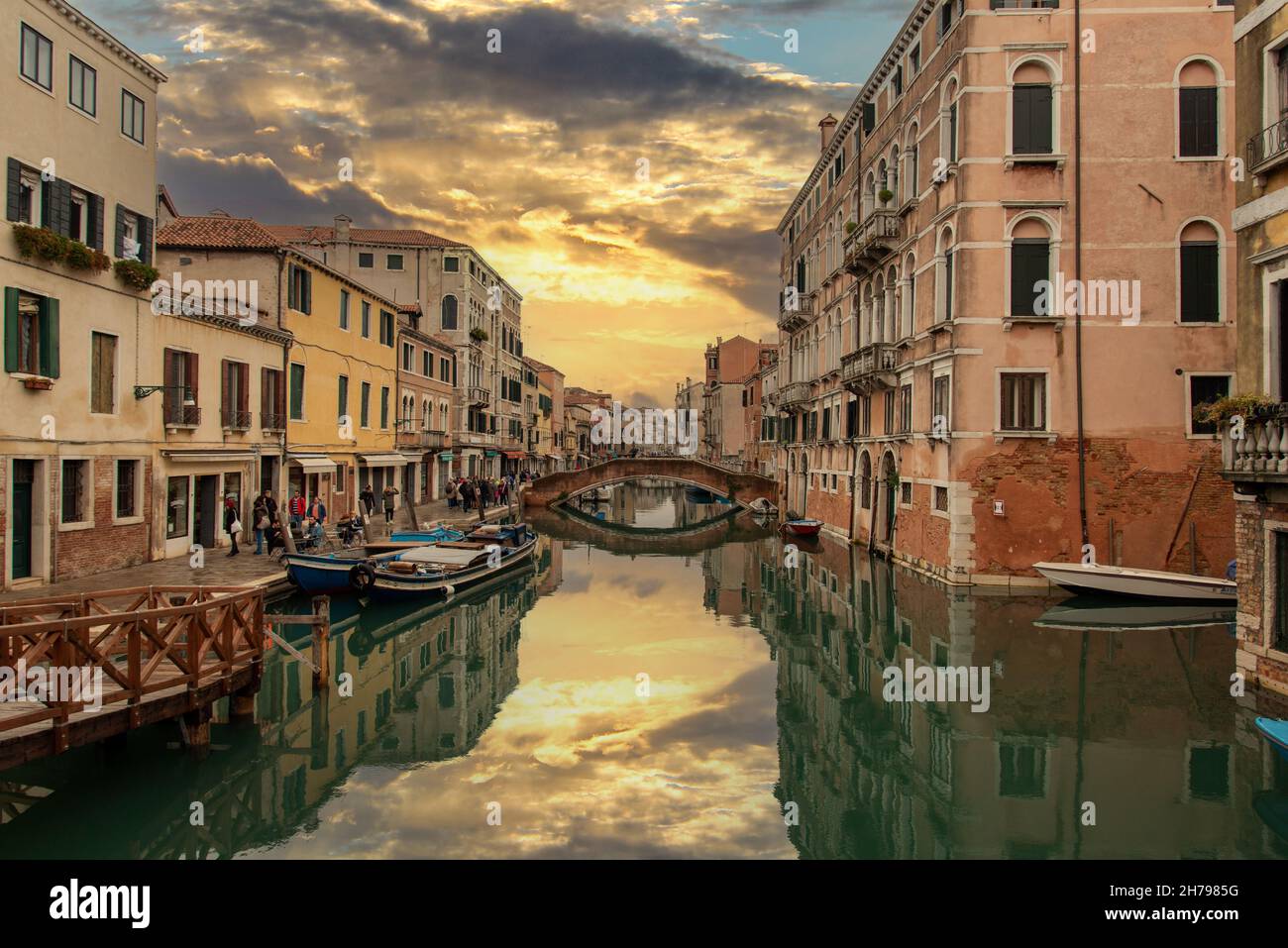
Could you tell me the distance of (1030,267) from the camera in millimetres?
19438

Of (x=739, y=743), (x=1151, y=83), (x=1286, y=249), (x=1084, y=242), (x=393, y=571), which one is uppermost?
(x=1151, y=83)

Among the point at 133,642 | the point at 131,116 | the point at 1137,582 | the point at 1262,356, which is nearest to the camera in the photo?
the point at 133,642

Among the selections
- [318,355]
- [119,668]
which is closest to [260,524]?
[318,355]

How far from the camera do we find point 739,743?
34.6ft

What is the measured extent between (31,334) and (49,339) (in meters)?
0.28

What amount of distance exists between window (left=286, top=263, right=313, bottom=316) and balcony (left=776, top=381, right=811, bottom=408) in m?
20.2

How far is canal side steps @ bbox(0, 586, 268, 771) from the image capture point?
727 centimetres

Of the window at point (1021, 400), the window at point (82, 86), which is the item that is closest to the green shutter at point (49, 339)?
the window at point (82, 86)

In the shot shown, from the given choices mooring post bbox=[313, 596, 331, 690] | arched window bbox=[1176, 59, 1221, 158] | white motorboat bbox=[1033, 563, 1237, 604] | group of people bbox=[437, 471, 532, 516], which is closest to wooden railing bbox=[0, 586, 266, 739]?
mooring post bbox=[313, 596, 331, 690]

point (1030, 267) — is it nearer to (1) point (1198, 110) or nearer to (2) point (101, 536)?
(1) point (1198, 110)

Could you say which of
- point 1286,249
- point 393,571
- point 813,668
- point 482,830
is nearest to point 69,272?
point 393,571
